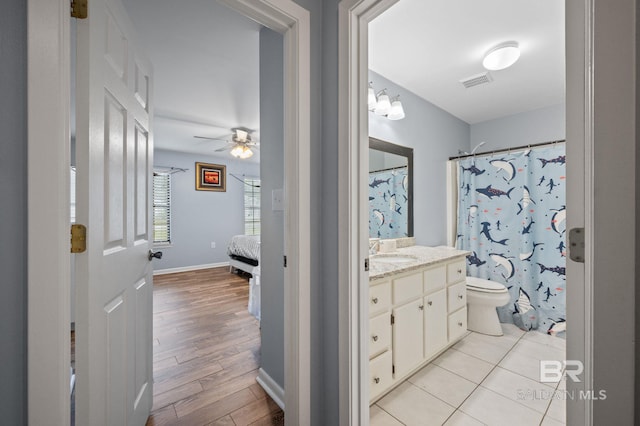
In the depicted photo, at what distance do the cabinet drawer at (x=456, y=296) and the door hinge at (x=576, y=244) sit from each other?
5.54ft

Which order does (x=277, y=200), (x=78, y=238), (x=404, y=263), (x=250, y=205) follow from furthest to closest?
1. (x=250, y=205)
2. (x=404, y=263)
3. (x=277, y=200)
4. (x=78, y=238)

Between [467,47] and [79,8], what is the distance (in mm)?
2299

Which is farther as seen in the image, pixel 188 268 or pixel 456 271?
pixel 188 268

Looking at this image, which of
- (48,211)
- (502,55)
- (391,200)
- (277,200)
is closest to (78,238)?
(48,211)

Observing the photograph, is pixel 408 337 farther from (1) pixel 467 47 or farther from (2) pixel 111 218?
(1) pixel 467 47

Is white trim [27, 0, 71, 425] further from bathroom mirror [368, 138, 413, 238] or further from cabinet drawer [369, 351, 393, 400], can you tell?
bathroom mirror [368, 138, 413, 238]

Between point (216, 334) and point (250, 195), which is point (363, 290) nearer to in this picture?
point (216, 334)

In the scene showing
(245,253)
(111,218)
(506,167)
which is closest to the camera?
(111,218)

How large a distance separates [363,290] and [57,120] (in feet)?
3.88

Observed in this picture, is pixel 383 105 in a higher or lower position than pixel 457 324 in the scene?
higher

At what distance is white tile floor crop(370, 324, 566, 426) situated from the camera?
1.51 meters

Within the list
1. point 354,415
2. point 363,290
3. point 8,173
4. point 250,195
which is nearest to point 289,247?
point 363,290

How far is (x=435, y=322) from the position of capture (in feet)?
6.58

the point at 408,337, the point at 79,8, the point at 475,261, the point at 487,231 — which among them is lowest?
the point at 408,337
